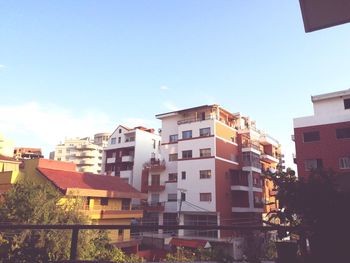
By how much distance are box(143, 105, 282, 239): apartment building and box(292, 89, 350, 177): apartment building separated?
9.81m

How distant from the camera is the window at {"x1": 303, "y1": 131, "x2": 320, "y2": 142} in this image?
86.6ft

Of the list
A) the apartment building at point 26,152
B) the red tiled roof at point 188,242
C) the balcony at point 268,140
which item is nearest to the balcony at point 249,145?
the balcony at point 268,140

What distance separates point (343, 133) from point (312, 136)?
2458 mm

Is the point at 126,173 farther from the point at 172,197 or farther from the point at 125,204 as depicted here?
the point at 125,204

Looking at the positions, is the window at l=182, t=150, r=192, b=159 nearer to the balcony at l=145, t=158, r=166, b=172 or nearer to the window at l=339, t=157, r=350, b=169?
the balcony at l=145, t=158, r=166, b=172

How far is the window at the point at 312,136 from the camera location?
86.6 feet

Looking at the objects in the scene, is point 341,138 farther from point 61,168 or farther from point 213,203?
point 61,168

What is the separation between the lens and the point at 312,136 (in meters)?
26.7

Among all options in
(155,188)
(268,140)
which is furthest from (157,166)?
(268,140)

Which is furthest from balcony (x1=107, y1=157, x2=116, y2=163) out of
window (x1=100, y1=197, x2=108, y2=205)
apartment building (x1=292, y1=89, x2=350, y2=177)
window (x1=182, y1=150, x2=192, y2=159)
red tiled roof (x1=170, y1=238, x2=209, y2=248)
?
apartment building (x1=292, y1=89, x2=350, y2=177)

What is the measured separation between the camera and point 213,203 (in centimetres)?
3206

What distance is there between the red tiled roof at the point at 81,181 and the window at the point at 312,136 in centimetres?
1763

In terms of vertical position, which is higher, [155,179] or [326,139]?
[326,139]

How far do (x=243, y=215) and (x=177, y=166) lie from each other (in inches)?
391
